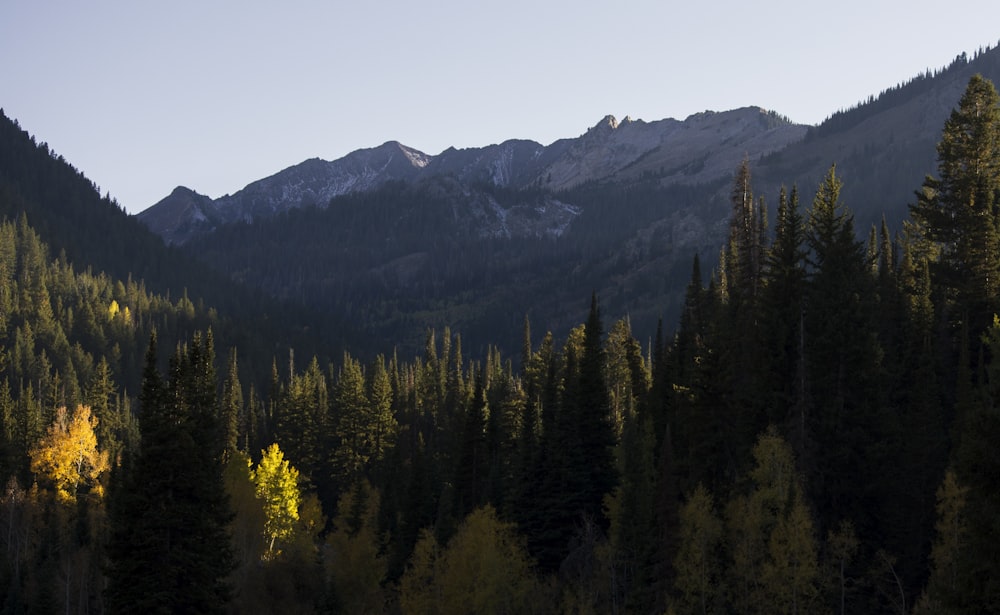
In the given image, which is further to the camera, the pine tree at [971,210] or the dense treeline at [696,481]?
the pine tree at [971,210]

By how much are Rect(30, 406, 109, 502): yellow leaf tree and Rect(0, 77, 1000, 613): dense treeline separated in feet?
9.86

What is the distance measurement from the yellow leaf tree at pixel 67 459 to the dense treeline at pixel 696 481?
301 centimetres

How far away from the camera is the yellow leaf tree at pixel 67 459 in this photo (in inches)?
4104

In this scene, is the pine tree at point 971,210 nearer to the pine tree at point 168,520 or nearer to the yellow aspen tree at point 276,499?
the pine tree at point 168,520

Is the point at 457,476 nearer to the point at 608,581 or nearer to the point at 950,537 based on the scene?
the point at 608,581

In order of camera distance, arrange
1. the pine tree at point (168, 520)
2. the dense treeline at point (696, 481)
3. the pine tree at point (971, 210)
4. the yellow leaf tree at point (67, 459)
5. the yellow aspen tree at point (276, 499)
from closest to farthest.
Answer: the pine tree at point (168, 520) < the dense treeline at point (696, 481) < the pine tree at point (971, 210) < the yellow aspen tree at point (276, 499) < the yellow leaf tree at point (67, 459)

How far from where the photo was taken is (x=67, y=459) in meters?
105

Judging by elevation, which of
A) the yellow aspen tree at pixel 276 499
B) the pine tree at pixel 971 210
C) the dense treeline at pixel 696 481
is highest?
→ the pine tree at pixel 971 210

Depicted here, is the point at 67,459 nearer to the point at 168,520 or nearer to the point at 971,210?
the point at 168,520

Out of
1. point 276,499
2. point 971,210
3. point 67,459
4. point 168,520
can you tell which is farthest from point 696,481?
point 67,459

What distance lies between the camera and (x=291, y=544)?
87.6m

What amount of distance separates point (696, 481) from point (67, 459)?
76.5 meters

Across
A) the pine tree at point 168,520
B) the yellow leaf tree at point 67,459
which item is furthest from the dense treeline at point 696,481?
the yellow leaf tree at point 67,459

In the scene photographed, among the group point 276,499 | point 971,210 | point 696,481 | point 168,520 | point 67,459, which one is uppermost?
point 971,210
